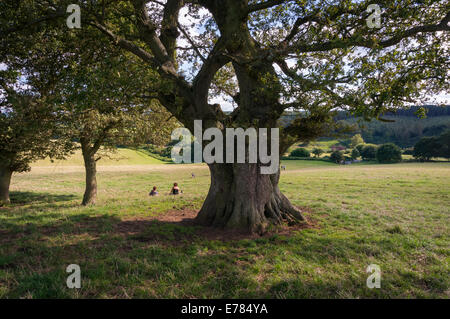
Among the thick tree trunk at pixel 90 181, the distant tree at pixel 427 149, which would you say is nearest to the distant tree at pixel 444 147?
the distant tree at pixel 427 149

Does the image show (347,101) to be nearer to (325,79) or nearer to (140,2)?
(325,79)

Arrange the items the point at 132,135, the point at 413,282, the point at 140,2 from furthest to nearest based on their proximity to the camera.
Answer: the point at 132,135, the point at 140,2, the point at 413,282

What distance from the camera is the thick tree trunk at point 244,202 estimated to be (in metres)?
9.13

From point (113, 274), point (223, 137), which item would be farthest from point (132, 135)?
point (113, 274)

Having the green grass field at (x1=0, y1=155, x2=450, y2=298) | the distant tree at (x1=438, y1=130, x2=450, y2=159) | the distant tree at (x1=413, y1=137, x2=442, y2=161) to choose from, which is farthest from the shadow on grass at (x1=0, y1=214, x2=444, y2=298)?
the distant tree at (x1=438, y1=130, x2=450, y2=159)

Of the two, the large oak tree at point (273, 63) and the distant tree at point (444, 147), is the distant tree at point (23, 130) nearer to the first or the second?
the large oak tree at point (273, 63)

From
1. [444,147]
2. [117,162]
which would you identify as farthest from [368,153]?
[117,162]

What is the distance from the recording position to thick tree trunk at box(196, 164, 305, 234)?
9.13 metres

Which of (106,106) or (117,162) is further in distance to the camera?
(117,162)

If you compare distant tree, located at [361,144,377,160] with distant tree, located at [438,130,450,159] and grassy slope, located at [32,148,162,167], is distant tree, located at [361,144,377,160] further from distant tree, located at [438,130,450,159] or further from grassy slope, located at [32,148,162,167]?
grassy slope, located at [32,148,162,167]

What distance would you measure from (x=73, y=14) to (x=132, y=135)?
8551mm

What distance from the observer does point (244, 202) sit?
9242 mm

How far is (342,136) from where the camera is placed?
29.5 feet

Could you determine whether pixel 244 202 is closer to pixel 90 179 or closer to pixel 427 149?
pixel 90 179
